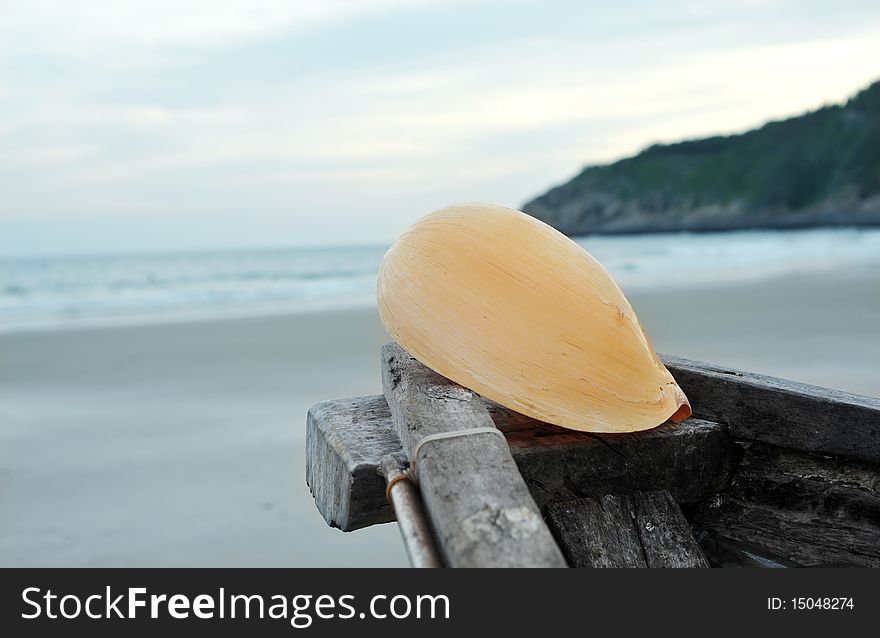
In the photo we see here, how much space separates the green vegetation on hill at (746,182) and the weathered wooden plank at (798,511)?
4878cm

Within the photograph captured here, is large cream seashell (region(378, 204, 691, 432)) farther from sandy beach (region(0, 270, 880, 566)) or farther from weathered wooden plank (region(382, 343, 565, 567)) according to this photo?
sandy beach (region(0, 270, 880, 566))

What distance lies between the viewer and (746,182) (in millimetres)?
66188

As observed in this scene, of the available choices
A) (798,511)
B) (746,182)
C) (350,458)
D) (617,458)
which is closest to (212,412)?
(350,458)

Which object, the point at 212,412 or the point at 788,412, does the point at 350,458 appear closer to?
the point at 788,412

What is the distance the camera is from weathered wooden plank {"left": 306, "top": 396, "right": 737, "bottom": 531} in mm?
1652

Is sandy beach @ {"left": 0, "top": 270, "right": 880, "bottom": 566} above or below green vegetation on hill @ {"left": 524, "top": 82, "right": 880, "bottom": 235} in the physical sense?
above

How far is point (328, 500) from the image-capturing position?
1.81 metres

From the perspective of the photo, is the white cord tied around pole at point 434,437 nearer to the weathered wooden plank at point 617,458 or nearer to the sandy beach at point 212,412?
the weathered wooden plank at point 617,458

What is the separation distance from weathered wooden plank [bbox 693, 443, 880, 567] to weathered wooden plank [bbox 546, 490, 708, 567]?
0.27 meters

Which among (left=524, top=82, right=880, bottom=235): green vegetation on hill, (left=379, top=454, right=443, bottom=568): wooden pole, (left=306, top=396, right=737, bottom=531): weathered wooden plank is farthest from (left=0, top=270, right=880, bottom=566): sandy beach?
(left=524, top=82, right=880, bottom=235): green vegetation on hill

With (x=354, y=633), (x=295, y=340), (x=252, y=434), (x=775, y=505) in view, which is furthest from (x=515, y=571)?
(x=295, y=340)

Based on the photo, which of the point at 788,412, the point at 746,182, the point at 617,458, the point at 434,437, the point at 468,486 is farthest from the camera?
the point at 746,182

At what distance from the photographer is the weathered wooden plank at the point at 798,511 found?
1874 millimetres

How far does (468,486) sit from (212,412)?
14.7 ft
